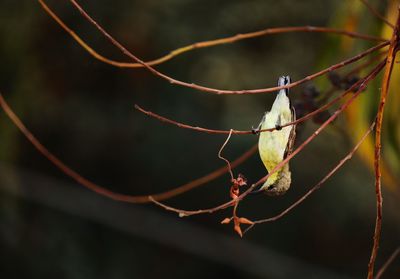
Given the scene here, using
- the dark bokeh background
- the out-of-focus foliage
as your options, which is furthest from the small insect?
the dark bokeh background

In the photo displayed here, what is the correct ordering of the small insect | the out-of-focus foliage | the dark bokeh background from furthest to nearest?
the dark bokeh background < the out-of-focus foliage < the small insect

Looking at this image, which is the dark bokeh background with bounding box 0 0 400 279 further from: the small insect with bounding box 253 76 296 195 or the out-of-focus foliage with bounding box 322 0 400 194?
the small insect with bounding box 253 76 296 195

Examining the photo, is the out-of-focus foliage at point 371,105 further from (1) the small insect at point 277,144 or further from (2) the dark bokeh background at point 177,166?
(2) the dark bokeh background at point 177,166

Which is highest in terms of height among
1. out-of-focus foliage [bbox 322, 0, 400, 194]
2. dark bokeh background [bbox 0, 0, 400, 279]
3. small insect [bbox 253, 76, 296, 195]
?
dark bokeh background [bbox 0, 0, 400, 279]

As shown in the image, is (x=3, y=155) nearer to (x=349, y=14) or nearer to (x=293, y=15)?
(x=293, y=15)

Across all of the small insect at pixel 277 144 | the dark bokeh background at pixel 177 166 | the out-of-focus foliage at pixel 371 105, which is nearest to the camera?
the small insect at pixel 277 144

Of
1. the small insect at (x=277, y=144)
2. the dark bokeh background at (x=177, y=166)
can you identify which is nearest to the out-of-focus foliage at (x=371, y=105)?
the small insect at (x=277, y=144)
